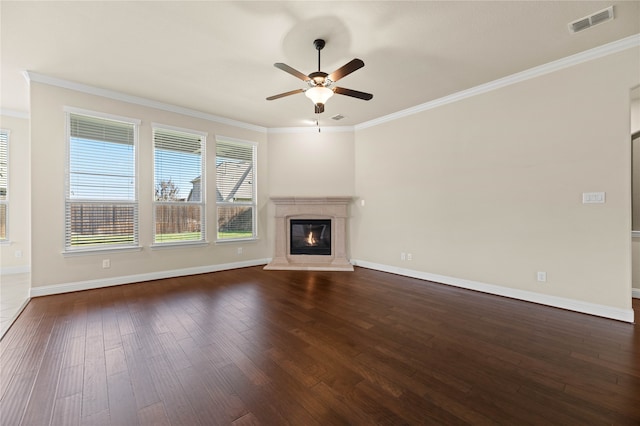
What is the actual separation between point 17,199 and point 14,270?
1363 mm

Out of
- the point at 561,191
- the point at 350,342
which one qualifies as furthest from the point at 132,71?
the point at 561,191

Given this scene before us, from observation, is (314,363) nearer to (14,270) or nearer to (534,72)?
(534,72)

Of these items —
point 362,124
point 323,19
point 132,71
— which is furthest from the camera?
point 362,124

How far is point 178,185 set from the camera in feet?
16.3

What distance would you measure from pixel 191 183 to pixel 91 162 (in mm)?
1481

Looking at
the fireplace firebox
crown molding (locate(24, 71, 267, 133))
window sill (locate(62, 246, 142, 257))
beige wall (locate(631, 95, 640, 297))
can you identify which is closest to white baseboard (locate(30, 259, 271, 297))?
window sill (locate(62, 246, 142, 257))

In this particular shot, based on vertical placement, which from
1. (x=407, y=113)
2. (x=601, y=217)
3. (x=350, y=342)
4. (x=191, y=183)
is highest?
(x=407, y=113)

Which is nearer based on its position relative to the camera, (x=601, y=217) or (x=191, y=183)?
(x=601, y=217)

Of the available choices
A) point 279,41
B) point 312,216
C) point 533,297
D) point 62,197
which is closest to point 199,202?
point 62,197

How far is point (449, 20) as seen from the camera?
105 inches

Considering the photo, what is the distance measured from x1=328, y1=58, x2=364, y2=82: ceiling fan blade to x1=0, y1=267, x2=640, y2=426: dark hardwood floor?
8.63 feet

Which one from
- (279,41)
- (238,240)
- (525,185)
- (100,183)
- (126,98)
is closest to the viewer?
(279,41)

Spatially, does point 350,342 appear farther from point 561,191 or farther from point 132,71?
point 132,71

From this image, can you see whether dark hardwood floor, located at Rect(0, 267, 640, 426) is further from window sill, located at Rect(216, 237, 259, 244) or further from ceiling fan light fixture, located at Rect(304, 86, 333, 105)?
ceiling fan light fixture, located at Rect(304, 86, 333, 105)
